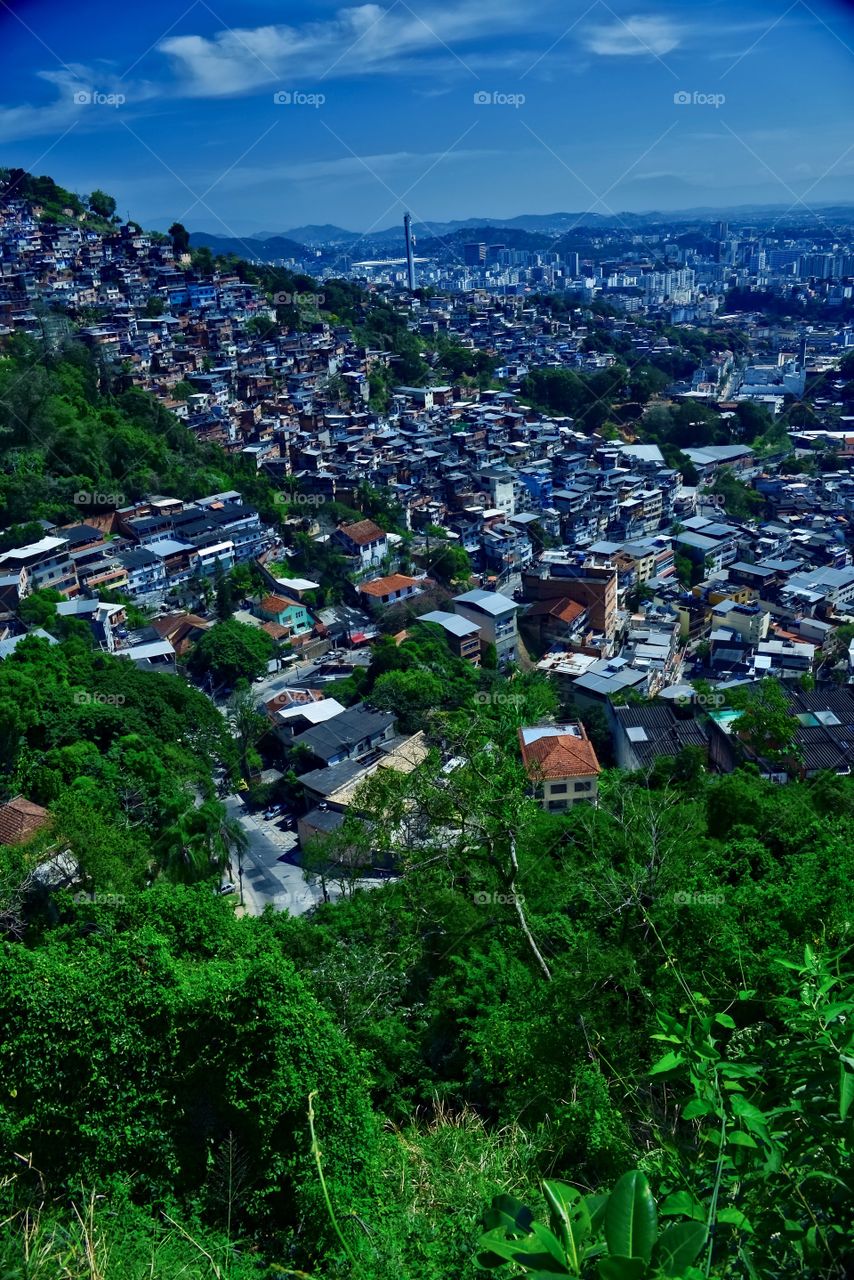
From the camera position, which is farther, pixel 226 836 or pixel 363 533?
pixel 363 533

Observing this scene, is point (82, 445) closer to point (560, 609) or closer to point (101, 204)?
point (560, 609)

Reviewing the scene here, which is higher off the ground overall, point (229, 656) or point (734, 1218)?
point (734, 1218)

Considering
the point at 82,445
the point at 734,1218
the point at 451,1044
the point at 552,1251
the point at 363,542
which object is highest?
the point at 552,1251

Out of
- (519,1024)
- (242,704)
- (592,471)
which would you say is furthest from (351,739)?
(592,471)

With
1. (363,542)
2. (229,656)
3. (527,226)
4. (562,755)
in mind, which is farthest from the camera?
(527,226)

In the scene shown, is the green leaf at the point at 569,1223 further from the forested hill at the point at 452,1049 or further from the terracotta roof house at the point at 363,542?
the terracotta roof house at the point at 363,542

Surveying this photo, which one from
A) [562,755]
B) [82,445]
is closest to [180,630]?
[82,445]

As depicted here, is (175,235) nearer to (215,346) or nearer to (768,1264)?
(215,346)

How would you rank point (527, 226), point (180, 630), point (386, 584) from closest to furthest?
1. point (180, 630)
2. point (386, 584)
3. point (527, 226)
